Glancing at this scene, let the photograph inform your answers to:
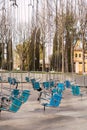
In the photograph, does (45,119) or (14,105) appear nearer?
(14,105)

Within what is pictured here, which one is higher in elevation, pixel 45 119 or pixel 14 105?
pixel 14 105

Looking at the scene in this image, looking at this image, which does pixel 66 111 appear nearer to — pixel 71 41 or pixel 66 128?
pixel 66 128

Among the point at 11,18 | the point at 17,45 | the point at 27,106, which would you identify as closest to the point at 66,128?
the point at 27,106

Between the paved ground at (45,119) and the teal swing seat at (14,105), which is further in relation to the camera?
the teal swing seat at (14,105)

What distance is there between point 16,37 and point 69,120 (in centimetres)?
2851

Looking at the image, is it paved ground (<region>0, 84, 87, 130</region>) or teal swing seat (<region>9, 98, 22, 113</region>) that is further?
teal swing seat (<region>9, 98, 22, 113</region>)

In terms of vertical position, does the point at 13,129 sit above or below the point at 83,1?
below

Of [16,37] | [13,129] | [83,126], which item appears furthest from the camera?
[16,37]

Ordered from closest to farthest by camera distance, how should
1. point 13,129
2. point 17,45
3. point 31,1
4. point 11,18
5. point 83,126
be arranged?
point 13,129, point 83,126, point 31,1, point 11,18, point 17,45

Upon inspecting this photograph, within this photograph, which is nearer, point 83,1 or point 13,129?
point 13,129

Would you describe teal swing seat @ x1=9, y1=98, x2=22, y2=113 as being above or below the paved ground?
above

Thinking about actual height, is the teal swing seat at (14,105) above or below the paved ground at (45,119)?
above

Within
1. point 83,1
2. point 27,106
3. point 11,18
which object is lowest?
point 27,106

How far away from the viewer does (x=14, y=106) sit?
29.3 feet
